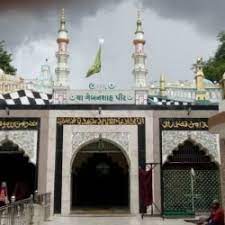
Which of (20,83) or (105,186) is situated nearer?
(20,83)

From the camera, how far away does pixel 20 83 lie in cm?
1338

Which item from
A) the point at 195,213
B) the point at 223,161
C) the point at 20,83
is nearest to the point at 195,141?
the point at 195,213

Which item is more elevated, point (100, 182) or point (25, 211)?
point (100, 182)

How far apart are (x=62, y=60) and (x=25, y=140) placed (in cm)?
257

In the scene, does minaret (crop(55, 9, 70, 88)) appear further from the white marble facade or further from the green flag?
the white marble facade

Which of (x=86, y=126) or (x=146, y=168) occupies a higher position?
(x=86, y=126)

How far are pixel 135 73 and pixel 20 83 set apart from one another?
3.75m

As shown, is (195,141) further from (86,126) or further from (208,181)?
(86,126)

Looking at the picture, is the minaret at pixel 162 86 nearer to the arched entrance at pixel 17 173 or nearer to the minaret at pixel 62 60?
the minaret at pixel 62 60

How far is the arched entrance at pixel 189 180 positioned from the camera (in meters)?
11.4

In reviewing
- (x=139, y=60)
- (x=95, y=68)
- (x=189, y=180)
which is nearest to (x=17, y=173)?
(x=95, y=68)

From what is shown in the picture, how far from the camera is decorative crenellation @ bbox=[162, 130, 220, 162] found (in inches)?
454

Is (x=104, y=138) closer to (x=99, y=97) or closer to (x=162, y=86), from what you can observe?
(x=99, y=97)

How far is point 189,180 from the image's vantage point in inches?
453
